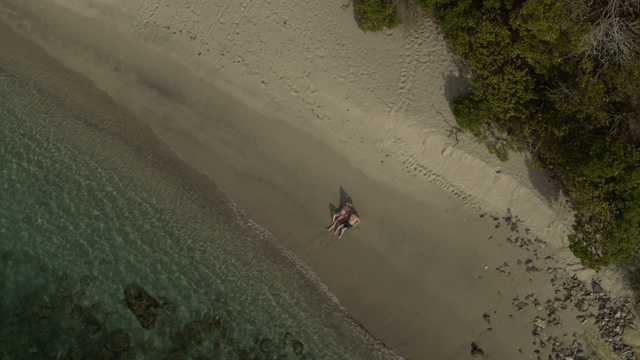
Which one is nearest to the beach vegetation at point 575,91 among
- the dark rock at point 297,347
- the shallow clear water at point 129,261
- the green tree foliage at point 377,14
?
the green tree foliage at point 377,14

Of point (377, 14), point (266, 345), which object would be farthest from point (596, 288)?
point (377, 14)

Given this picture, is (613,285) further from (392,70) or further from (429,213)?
(392,70)

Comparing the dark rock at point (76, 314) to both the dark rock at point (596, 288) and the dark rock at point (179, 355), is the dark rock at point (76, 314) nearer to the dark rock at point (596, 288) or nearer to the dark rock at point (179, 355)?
the dark rock at point (179, 355)

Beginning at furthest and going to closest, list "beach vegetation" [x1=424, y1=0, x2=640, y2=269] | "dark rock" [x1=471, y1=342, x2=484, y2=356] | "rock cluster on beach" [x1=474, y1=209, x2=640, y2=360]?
"rock cluster on beach" [x1=474, y1=209, x2=640, y2=360] < "dark rock" [x1=471, y1=342, x2=484, y2=356] < "beach vegetation" [x1=424, y1=0, x2=640, y2=269]

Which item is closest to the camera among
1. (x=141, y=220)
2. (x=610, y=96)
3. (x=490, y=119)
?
(x=610, y=96)

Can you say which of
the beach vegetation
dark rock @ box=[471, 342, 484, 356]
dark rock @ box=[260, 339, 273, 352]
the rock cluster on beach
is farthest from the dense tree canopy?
dark rock @ box=[260, 339, 273, 352]

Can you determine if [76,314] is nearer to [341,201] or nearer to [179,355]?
[179,355]

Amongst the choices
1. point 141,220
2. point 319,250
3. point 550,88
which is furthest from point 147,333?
point 550,88

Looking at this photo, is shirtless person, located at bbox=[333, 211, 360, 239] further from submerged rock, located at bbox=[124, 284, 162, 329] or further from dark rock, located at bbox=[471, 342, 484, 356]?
submerged rock, located at bbox=[124, 284, 162, 329]
